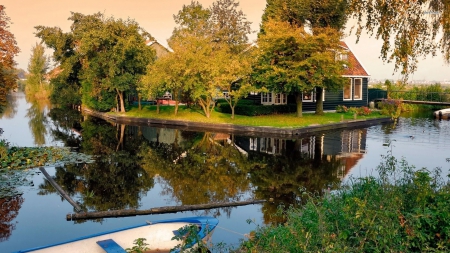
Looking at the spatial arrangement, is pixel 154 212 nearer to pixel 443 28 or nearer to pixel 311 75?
pixel 443 28

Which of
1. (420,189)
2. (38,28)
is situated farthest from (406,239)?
(38,28)

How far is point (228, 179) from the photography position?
46.0 feet

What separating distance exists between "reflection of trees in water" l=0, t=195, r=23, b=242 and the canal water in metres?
0.03

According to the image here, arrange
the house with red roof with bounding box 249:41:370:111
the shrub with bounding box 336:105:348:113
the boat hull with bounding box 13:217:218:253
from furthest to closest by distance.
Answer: the house with red roof with bounding box 249:41:370:111 < the shrub with bounding box 336:105:348:113 < the boat hull with bounding box 13:217:218:253

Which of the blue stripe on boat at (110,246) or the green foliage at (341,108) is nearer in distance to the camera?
the blue stripe on boat at (110,246)

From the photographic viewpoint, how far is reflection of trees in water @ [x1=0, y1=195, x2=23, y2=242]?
9.53 metres

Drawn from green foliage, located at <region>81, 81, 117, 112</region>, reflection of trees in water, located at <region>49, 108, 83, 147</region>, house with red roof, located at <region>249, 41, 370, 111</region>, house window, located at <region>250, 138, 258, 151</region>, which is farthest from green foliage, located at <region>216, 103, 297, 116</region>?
reflection of trees in water, located at <region>49, 108, 83, 147</region>

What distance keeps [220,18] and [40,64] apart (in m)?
35.9

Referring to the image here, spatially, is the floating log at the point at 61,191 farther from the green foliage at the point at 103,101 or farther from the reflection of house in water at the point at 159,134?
the green foliage at the point at 103,101

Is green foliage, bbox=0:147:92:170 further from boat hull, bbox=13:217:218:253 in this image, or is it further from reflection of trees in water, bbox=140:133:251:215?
boat hull, bbox=13:217:218:253

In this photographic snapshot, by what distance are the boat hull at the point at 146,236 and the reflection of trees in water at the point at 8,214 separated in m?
3.11

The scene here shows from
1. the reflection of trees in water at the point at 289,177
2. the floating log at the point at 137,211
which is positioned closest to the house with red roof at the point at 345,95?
the reflection of trees in water at the point at 289,177

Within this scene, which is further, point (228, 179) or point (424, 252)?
point (228, 179)

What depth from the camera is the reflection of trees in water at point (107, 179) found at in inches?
467
